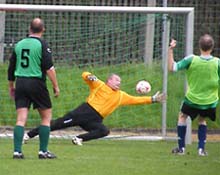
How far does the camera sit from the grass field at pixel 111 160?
10.1 m

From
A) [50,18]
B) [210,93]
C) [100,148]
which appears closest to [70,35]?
[50,18]

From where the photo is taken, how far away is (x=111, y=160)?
1133 centimetres

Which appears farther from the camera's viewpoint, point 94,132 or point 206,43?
point 94,132

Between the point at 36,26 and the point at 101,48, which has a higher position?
the point at 36,26

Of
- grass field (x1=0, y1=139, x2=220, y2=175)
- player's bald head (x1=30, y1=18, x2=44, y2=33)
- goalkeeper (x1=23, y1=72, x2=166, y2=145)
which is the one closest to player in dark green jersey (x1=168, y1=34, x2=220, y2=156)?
grass field (x1=0, y1=139, x2=220, y2=175)

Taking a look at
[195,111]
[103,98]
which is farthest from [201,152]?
[103,98]

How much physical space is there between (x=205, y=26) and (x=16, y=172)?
315 inches

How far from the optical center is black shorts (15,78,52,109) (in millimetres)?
11094

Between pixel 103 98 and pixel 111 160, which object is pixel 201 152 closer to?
pixel 111 160

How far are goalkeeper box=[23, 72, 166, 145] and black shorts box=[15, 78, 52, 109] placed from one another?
252 centimetres

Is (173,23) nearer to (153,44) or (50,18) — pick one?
(153,44)

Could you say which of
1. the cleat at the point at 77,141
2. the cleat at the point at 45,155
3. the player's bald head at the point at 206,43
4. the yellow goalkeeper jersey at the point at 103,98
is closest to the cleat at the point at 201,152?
the player's bald head at the point at 206,43

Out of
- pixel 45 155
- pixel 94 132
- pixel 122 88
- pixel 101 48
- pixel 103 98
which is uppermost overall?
pixel 101 48

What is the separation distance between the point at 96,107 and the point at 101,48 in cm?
171
